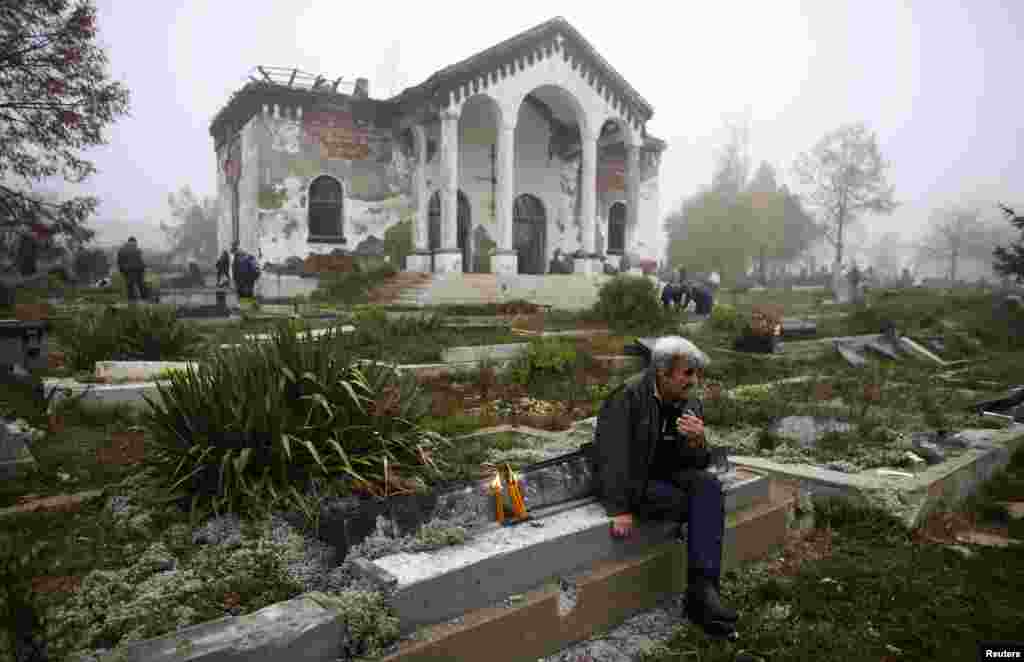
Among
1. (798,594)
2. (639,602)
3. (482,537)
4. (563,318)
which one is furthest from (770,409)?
(563,318)

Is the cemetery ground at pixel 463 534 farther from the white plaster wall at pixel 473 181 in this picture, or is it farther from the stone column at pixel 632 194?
the stone column at pixel 632 194

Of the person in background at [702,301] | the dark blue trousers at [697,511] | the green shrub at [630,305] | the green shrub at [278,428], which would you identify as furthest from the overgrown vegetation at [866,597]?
the person in background at [702,301]

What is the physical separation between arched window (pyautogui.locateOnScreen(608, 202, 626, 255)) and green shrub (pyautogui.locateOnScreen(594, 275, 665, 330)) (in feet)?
42.5

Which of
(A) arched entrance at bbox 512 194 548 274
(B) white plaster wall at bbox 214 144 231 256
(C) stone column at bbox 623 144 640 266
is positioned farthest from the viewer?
(B) white plaster wall at bbox 214 144 231 256

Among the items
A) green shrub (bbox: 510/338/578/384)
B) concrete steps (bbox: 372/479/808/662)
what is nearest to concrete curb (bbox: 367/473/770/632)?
concrete steps (bbox: 372/479/808/662)

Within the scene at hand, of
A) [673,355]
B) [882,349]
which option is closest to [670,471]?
[673,355]

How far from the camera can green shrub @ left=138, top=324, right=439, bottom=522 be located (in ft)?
11.2

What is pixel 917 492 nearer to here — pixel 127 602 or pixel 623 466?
pixel 623 466

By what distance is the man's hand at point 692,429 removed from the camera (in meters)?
3.39

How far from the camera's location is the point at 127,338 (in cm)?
817

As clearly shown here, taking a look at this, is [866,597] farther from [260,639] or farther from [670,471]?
[260,639]

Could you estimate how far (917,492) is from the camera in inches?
185

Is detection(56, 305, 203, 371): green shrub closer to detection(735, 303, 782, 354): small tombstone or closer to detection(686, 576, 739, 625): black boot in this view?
detection(686, 576, 739, 625): black boot

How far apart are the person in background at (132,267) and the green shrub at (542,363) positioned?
12455 millimetres
